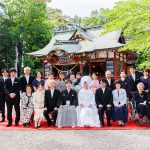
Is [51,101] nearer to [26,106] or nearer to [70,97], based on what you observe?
[70,97]

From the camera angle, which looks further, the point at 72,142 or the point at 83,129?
the point at 83,129

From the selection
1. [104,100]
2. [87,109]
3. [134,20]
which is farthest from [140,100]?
[134,20]

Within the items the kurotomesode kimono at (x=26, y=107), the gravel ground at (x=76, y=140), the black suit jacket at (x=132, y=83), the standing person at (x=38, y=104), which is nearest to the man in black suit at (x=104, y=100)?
the black suit jacket at (x=132, y=83)

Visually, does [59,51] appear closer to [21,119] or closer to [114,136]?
[21,119]

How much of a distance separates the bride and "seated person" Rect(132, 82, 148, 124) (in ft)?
4.20

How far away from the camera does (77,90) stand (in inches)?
421

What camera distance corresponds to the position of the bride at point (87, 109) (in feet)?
30.8

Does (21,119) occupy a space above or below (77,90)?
below

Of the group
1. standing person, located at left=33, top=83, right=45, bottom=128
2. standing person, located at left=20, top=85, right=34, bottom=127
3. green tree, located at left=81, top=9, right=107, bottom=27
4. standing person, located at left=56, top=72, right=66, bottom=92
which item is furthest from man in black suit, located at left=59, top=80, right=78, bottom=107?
green tree, located at left=81, top=9, right=107, bottom=27

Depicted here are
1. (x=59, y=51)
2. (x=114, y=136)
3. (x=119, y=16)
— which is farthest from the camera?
(x=59, y=51)

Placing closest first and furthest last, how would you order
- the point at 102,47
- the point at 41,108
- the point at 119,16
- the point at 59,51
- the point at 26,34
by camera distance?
1. the point at 41,108
2. the point at 119,16
3. the point at 102,47
4. the point at 59,51
5. the point at 26,34

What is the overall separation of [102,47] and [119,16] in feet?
31.6

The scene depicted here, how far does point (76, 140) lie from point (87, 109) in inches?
95.1

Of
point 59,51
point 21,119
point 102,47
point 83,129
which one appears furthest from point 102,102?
point 59,51
